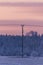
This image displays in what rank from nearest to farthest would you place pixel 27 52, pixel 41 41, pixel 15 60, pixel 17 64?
pixel 17 64 < pixel 15 60 < pixel 27 52 < pixel 41 41

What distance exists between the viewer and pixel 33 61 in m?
18.2

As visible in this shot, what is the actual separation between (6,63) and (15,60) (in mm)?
914

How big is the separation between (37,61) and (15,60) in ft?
3.38

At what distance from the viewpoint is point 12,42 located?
2739cm

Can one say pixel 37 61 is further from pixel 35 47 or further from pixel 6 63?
pixel 35 47

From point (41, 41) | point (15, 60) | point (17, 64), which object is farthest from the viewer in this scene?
point (41, 41)

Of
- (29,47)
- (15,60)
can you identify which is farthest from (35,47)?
(15,60)

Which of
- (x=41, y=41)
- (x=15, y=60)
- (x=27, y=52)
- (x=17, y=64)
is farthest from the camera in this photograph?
(x=41, y=41)

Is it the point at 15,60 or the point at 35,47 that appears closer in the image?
the point at 15,60

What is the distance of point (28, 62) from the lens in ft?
58.7

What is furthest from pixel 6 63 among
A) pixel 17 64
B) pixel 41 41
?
pixel 41 41

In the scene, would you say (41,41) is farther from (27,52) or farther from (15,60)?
(15,60)

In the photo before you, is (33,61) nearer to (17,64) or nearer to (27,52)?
(17,64)

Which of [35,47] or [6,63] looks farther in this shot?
[35,47]
